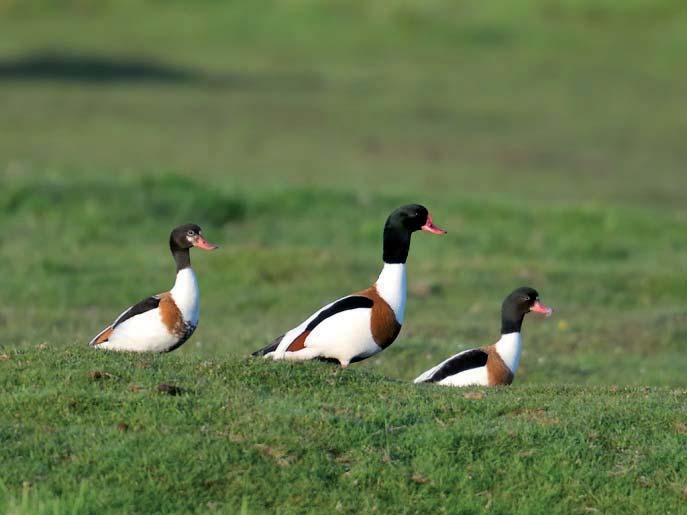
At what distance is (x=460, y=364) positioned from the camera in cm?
1045

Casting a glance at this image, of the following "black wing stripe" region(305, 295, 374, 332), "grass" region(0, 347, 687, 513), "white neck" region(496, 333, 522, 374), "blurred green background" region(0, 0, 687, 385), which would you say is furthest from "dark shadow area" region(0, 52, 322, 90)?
"grass" region(0, 347, 687, 513)

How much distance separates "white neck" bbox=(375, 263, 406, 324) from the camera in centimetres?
1009

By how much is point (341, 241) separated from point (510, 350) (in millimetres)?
10440

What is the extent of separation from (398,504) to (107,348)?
3138mm

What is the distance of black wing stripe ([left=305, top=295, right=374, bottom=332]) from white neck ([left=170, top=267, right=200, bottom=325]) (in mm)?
927

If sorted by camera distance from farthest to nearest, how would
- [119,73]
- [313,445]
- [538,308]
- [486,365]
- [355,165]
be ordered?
[119,73] → [355,165] → [538,308] → [486,365] → [313,445]

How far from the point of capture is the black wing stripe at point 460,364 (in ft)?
34.1

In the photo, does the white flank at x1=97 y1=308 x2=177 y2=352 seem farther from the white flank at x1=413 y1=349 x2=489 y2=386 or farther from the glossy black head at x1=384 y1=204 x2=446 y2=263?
the white flank at x1=413 y1=349 x2=489 y2=386

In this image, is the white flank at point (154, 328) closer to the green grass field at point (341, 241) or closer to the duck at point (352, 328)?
the green grass field at point (341, 241)

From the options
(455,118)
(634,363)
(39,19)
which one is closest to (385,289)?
(634,363)

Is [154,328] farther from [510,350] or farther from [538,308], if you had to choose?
[538,308]

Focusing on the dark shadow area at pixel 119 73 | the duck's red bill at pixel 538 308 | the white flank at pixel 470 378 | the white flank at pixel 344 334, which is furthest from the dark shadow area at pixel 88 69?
the white flank at pixel 344 334

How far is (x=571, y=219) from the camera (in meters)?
22.0

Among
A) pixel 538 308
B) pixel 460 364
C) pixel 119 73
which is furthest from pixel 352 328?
pixel 119 73
